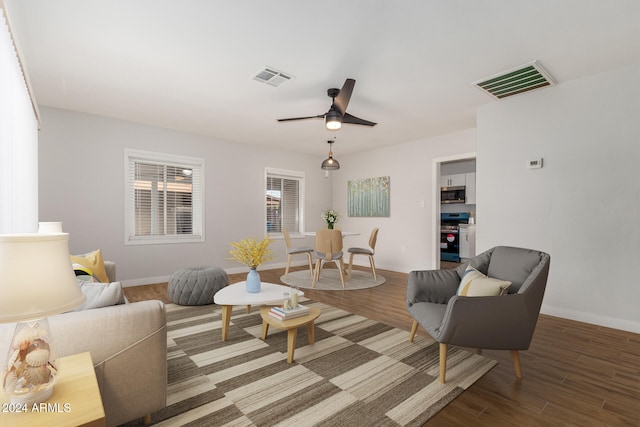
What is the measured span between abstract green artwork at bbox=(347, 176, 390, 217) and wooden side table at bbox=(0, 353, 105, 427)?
587 cm

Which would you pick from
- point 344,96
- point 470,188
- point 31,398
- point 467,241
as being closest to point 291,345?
point 31,398

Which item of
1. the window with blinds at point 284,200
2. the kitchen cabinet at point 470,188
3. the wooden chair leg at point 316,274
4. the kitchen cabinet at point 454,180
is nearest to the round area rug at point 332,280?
the wooden chair leg at point 316,274

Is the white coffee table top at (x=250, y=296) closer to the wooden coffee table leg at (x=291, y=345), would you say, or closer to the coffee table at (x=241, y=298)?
the coffee table at (x=241, y=298)

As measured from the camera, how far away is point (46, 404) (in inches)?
42.2

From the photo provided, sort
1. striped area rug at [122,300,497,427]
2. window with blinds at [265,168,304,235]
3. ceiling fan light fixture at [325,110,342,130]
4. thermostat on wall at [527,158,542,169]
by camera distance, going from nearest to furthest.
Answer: striped area rug at [122,300,497,427], ceiling fan light fixture at [325,110,342,130], thermostat on wall at [527,158,542,169], window with blinds at [265,168,304,235]

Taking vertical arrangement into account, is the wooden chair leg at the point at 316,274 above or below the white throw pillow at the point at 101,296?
below

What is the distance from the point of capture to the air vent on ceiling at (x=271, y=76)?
3.14 m

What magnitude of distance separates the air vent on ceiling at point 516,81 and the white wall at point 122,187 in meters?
4.32

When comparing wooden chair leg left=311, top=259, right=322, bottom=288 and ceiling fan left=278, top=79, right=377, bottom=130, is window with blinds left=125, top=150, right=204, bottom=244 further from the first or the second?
ceiling fan left=278, top=79, right=377, bottom=130

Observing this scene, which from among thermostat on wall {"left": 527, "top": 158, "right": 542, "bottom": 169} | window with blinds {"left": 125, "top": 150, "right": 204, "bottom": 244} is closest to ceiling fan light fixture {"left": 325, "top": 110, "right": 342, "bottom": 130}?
thermostat on wall {"left": 527, "top": 158, "right": 542, "bottom": 169}

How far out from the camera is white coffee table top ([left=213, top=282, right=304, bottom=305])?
8.71ft

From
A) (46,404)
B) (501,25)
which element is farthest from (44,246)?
(501,25)

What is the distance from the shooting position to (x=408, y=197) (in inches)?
242

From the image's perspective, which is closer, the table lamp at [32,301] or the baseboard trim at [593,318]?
the table lamp at [32,301]
